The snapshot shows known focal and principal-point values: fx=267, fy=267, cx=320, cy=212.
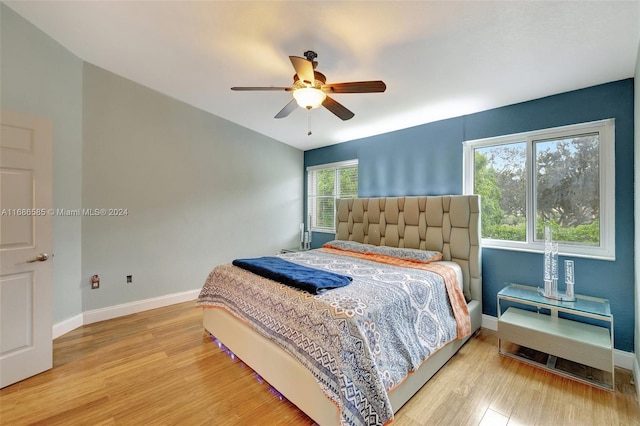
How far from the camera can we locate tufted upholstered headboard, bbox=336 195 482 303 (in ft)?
Answer: 9.93

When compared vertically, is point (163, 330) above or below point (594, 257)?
below

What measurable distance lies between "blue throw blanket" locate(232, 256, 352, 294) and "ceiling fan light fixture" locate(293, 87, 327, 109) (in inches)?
55.7

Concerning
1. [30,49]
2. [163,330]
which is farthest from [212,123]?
[163,330]

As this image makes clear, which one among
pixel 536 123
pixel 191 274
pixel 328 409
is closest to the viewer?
pixel 328 409

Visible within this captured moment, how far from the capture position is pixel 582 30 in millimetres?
1837

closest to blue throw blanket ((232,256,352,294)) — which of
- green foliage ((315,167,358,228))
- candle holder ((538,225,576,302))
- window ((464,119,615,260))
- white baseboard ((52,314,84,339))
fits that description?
candle holder ((538,225,576,302))

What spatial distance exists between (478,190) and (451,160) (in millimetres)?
497

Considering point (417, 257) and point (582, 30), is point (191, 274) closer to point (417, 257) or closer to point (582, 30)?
point (417, 257)

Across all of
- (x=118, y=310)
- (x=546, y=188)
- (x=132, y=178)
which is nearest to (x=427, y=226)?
(x=546, y=188)

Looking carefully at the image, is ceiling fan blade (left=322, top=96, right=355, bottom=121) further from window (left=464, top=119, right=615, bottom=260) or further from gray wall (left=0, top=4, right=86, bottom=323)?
gray wall (left=0, top=4, right=86, bottom=323)

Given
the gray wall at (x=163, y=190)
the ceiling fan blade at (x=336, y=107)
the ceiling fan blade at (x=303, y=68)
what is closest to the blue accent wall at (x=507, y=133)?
the ceiling fan blade at (x=336, y=107)

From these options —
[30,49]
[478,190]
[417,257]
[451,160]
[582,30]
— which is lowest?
[417,257]

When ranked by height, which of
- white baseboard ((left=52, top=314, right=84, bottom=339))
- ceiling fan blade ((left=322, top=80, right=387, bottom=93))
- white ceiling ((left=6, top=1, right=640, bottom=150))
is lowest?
white baseboard ((left=52, top=314, right=84, bottom=339))

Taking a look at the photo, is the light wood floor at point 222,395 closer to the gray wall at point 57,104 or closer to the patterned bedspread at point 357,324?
the patterned bedspread at point 357,324
